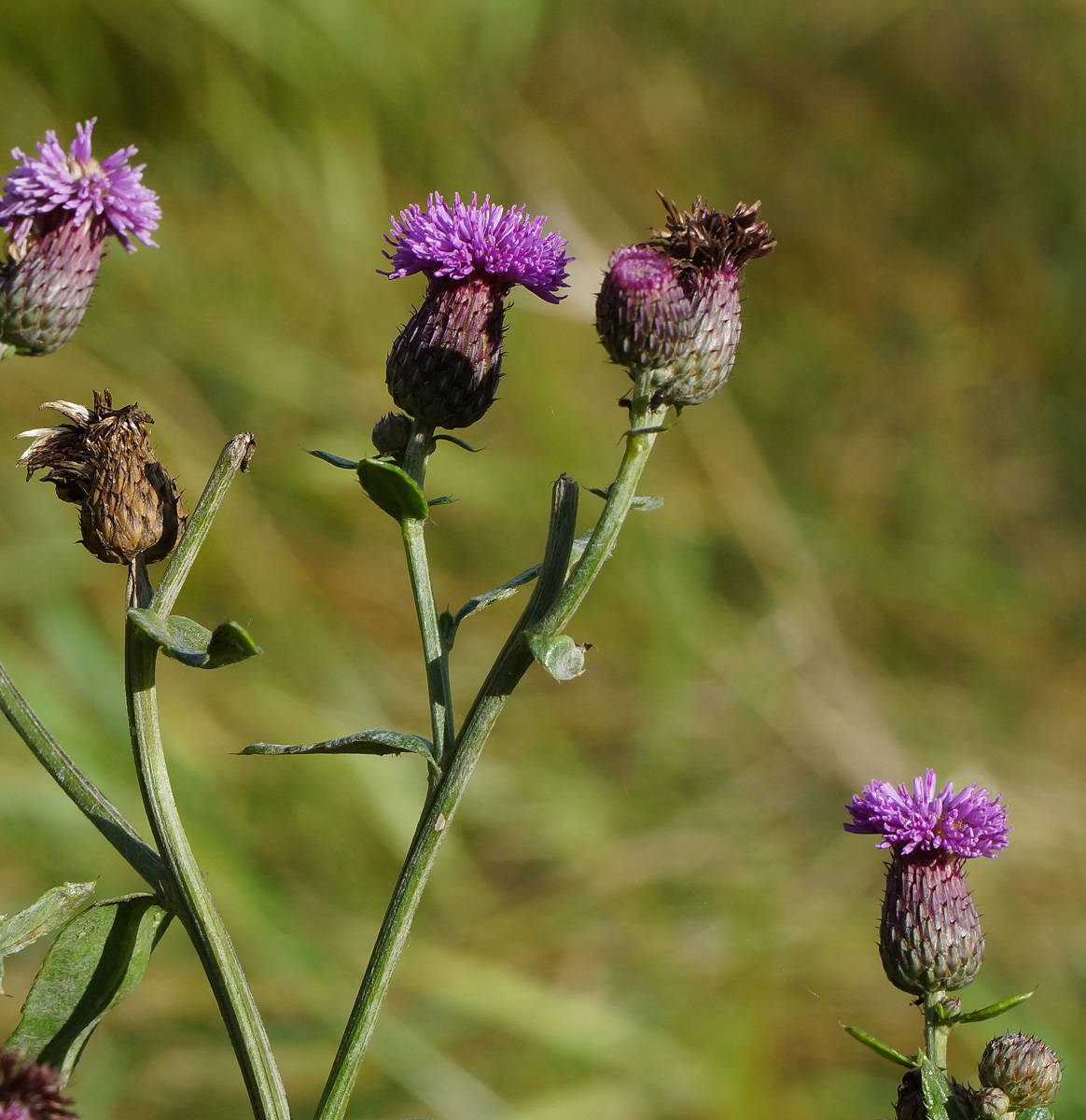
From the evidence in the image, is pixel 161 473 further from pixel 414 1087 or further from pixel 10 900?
pixel 10 900

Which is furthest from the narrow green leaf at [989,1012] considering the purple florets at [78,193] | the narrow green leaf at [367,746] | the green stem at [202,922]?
the purple florets at [78,193]

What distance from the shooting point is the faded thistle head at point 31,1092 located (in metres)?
1.00

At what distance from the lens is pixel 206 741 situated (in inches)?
198

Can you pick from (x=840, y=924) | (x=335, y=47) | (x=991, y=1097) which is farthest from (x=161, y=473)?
(x=335, y=47)

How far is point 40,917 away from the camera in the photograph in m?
1.44

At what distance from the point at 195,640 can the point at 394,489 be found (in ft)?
1.05

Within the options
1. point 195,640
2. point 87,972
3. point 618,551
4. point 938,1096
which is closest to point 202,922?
point 87,972

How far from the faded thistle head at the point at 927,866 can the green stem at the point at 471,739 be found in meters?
0.52

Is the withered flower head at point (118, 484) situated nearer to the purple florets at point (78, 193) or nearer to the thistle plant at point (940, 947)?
the purple florets at point (78, 193)

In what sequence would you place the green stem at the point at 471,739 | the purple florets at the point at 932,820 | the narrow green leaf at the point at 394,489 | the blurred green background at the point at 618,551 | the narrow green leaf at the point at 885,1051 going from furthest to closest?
1. the blurred green background at the point at 618,551
2. the purple florets at the point at 932,820
3. the narrow green leaf at the point at 394,489
4. the green stem at the point at 471,739
5. the narrow green leaf at the point at 885,1051

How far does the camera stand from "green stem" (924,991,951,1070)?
4.59ft

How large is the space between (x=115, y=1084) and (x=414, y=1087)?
1.08 metres

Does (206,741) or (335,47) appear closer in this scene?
(206,741)

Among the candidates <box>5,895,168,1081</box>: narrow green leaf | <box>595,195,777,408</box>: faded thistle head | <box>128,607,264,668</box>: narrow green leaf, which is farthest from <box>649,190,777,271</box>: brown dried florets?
<box>5,895,168,1081</box>: narrow green leaf
